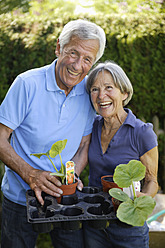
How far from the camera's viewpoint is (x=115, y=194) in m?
→ 1.17

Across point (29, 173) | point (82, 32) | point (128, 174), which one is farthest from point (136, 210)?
point (82, 32)

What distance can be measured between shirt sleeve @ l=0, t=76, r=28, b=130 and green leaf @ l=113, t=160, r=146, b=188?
2.07ft

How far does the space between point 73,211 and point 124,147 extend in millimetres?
435

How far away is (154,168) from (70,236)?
63 centimetres

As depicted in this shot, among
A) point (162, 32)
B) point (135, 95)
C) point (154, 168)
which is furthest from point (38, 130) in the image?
point (162, 32)

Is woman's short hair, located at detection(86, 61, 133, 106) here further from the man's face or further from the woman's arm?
the woman's arm

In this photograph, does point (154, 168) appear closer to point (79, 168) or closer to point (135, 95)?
point (79, 168)

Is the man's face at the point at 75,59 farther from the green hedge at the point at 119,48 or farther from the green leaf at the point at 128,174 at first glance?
the green hedge at the point at 119,48

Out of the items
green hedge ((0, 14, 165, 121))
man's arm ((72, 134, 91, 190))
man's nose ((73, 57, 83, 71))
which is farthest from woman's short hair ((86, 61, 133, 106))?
green hedge ((0, 14, 165, 121))

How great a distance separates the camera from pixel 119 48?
2.90m

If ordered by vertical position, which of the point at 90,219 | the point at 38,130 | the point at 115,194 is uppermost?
the point at 38,130

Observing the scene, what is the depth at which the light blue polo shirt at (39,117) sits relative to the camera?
Answer: 150 centimetres

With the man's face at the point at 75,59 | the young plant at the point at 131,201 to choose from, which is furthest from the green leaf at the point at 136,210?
the man's face at the point at 75,59

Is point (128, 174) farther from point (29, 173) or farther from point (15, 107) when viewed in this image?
point (15, 107)
